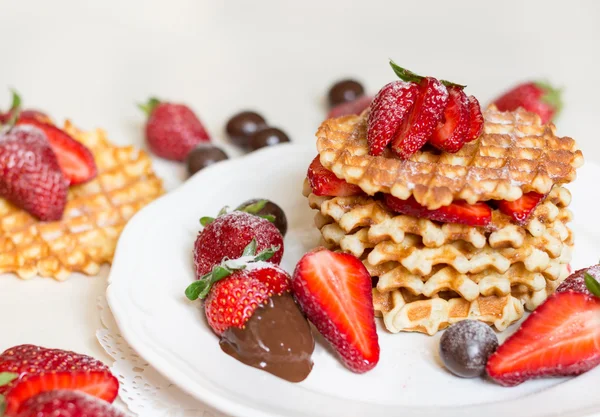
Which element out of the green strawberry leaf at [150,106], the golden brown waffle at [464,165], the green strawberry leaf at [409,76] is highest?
the green strawberry leaf at [409,76]

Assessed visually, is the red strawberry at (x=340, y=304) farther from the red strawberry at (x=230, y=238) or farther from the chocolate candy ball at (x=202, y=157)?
the chocolate candy ball at (x=202, y=157)

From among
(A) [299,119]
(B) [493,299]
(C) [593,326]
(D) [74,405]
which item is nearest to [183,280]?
(D) [74,405]

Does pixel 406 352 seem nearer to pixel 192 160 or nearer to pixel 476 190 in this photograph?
pixel 476 190

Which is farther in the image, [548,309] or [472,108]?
[472,108]

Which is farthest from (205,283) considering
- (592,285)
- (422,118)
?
(592,285)

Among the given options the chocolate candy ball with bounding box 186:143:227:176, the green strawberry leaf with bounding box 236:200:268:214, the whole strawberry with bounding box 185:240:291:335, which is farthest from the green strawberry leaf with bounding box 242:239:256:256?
the chocolate candy ball with bounding box 186:143:227:176

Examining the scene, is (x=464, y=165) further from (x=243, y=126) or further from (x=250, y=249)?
(x=243, y=126)

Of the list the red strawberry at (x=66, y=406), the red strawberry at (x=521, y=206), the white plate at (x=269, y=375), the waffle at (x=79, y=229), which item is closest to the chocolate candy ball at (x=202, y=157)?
the waffle at (x=79, y=229)
